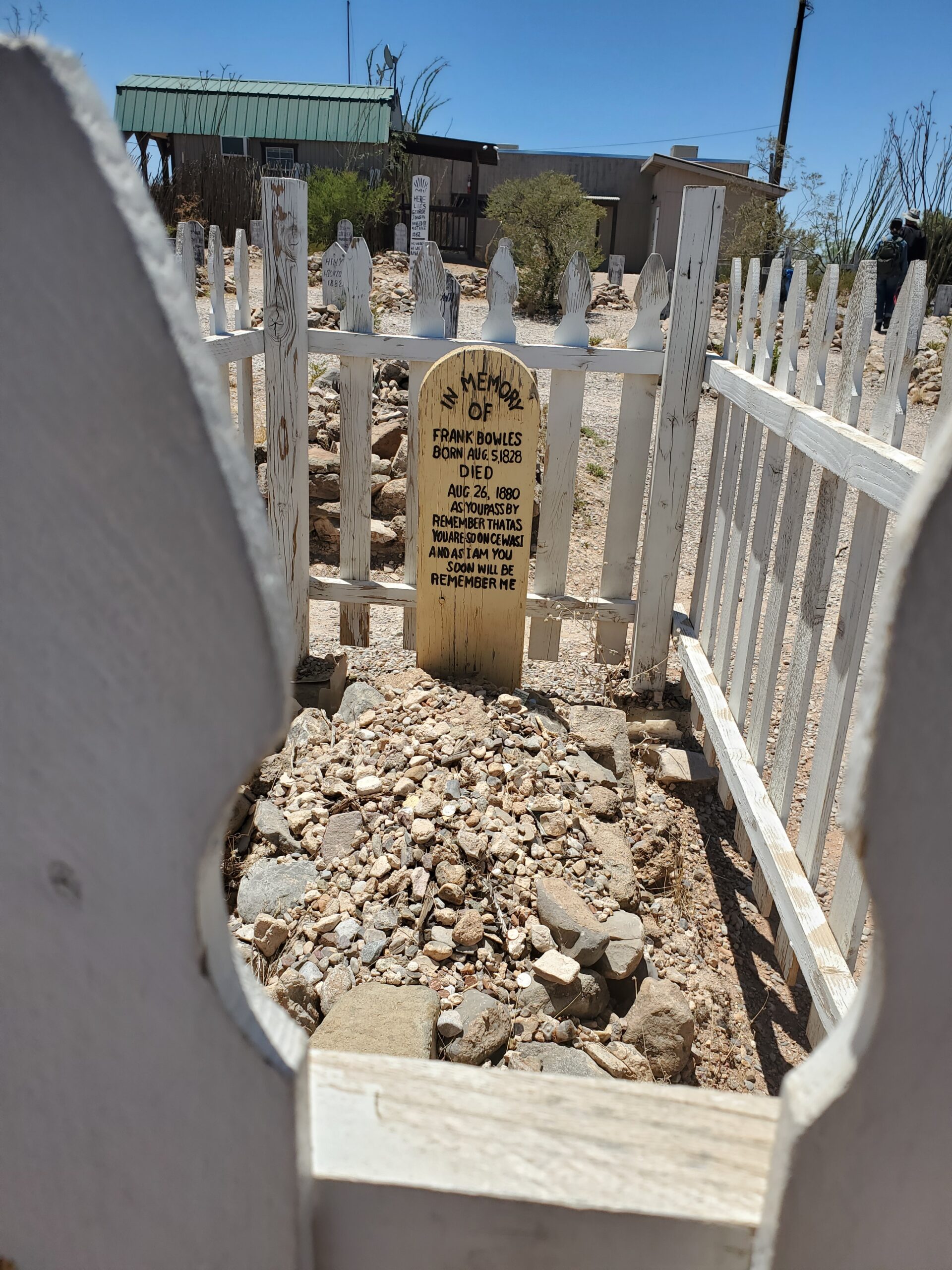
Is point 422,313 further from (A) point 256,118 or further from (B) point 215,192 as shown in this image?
(A) point 256,118

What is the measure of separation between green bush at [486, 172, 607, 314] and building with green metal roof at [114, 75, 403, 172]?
781 cm

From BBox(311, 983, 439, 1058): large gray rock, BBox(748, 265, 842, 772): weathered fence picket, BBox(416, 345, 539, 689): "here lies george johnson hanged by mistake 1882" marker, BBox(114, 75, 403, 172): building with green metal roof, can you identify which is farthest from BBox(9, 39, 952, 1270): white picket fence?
BBox(114, 75, 403, 172): building with green metal roof

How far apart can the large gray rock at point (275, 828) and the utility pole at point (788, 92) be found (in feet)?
80.1

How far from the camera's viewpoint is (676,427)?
3.88m

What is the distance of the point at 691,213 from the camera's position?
142 inches

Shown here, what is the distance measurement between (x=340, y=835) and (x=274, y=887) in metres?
0.26

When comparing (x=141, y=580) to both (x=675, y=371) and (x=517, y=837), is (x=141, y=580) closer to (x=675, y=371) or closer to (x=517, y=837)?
(x=517, y=837)

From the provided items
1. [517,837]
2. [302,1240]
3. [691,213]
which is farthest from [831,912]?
[691,213]

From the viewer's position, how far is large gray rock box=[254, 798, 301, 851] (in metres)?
2.88

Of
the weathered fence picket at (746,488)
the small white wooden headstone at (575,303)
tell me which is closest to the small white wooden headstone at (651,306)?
the small white wooden headstone at (575,303)

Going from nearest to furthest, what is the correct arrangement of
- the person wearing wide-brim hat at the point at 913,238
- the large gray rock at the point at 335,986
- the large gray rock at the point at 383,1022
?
the large gray rock at the point at 383,1022 < the large gray rock at the point at 335,986 < the person wearing wide-brim hat at the point at 913,238

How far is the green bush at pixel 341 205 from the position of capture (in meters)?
20.2

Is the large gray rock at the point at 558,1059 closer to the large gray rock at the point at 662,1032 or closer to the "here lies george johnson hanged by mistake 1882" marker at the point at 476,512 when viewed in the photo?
the large gray rock at the point at 662,1032

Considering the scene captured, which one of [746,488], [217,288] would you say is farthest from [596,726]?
[217,288]
